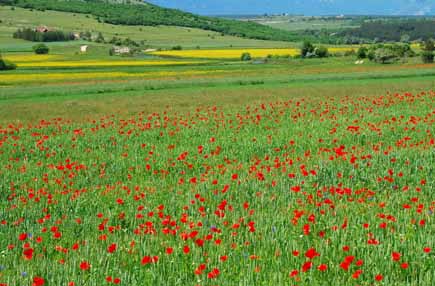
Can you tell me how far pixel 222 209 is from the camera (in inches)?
348

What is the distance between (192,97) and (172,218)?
93.4 feet

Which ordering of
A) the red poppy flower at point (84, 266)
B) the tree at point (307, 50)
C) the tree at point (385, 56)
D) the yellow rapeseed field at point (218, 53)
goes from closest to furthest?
the red poppy flower at point (84, 266), the tree at point (385, 56), the yellow rapeseed field at point (218, 53), the tree at point (307, 50)

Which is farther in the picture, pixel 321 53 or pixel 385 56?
pixel 321 53

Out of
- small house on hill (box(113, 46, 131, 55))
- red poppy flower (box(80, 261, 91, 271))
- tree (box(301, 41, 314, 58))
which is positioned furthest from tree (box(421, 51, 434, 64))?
red poppy flower (box(80, 261, 91, 271))

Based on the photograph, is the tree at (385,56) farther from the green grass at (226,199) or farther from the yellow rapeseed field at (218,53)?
the green grass at (226,199)

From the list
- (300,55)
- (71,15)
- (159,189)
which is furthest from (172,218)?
(71,15)

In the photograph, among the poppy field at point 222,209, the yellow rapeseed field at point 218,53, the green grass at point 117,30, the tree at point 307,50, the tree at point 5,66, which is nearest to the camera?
the poppy field at point 222,209

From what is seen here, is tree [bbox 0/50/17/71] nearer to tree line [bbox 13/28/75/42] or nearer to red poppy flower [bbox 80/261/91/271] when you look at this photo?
tree line [bbox 13/28/75/42]

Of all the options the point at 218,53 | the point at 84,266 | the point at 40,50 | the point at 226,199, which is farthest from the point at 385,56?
the point at 84,266

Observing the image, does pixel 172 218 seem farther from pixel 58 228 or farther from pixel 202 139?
pixel 202 139

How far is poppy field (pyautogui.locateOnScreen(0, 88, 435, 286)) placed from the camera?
637cm

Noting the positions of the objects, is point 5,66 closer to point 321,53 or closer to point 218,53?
point 218,53

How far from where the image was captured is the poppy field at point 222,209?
6.37 metres

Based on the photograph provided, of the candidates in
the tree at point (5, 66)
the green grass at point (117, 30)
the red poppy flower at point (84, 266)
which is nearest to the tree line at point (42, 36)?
the green grass at point (117, 30)
